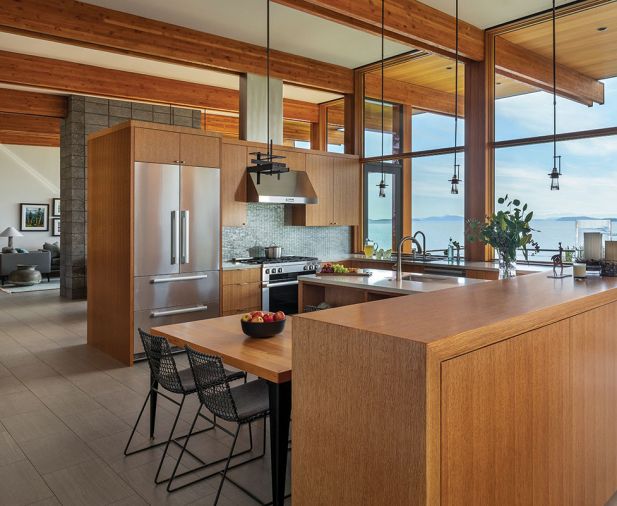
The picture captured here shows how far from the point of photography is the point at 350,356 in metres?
1.65

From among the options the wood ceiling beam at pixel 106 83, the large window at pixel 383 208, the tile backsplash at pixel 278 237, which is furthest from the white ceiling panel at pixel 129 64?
the tile backsplash at pixel 278 237

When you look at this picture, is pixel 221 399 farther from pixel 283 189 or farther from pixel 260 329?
pixel 283 189

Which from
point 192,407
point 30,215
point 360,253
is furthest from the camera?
point 30,215

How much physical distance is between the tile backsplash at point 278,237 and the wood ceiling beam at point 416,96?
208cm

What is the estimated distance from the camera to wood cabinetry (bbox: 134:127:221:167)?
17.3 feet

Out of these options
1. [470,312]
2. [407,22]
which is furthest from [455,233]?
[470,312]

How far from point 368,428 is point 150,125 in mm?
4509

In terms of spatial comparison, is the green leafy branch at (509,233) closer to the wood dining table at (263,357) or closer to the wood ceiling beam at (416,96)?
the wood dining table at (263,357)

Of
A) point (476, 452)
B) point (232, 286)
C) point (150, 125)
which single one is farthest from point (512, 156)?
point (476, 452)

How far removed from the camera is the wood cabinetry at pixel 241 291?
6078mm

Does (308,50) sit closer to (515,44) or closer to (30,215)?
(515,44)

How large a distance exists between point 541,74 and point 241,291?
4247mm

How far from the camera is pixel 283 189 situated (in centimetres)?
690

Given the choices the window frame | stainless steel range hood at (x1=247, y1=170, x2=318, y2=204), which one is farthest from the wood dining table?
the window frame
